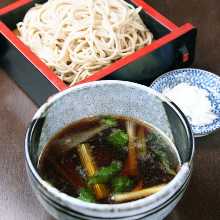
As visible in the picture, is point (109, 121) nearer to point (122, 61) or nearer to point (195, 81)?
point (122, 61)

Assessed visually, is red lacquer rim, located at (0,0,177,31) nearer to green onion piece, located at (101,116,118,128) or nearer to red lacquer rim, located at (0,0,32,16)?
red lacquer rim, located at (0,0,32,16)

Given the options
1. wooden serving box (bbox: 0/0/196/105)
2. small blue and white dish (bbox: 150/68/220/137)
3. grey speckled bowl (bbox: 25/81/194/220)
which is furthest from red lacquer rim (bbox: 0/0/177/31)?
grey speckled bowl (bbox: 25/81/194/220)

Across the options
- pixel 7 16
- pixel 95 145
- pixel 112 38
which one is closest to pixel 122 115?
pixel 95 145

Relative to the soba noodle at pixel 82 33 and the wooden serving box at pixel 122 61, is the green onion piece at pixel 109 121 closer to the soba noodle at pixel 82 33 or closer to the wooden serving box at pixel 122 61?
the wooden serving box at pixel 122 61

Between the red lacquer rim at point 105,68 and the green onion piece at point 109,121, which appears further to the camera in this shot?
the red lacquer rim at point 105,68

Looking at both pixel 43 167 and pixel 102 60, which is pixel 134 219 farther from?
pixel 102 60

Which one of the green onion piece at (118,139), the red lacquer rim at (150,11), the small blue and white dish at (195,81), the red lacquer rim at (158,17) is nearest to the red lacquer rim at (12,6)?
the red lacquer rim at (150,11)

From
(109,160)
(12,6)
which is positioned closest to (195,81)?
(109,160)

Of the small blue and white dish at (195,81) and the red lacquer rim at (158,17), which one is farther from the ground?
the red lacquer rim at (158,17)
